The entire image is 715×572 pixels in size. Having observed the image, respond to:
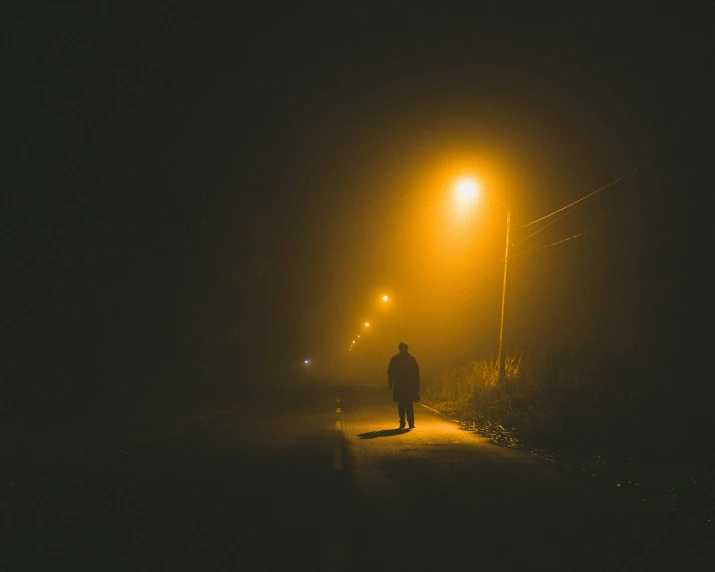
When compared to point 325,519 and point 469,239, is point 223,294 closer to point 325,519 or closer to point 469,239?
point 325,519

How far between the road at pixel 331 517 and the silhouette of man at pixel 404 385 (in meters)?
4.33

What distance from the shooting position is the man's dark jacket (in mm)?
16000

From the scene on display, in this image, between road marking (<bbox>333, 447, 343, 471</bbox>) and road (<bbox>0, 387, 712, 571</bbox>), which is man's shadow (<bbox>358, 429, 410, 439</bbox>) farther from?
road (<bbox>0, 387, 712, 571</bbox>)

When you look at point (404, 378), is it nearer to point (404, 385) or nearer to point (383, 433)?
point (404, 385)

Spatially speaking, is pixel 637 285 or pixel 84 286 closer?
pixel 84 286

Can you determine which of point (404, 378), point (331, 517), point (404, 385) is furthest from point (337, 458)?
point (404, 378)

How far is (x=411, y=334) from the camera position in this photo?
60438mm

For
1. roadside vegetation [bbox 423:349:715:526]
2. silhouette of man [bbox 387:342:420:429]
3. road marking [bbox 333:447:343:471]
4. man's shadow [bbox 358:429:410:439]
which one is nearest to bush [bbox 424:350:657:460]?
roadside vegetation [bbox 423:349:715:526]

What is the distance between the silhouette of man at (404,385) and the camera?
16.0 metres

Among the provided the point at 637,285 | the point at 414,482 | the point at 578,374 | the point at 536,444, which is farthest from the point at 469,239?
the point at 414,482

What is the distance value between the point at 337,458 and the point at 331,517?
3.96m

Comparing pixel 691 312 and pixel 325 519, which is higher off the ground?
pixel 691 312

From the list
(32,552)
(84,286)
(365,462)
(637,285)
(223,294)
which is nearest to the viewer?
(32,552)

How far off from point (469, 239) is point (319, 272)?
14270 mm
